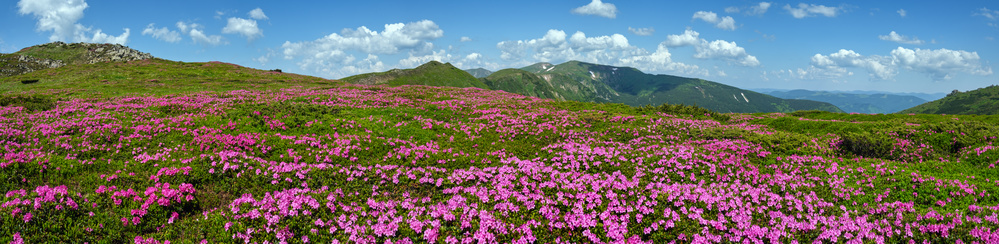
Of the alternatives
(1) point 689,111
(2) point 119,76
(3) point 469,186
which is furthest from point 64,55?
(1) point 689,111

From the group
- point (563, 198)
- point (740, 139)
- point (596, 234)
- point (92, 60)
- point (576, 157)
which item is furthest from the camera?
point (92, 60)

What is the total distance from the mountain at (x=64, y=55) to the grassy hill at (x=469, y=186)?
395 ft

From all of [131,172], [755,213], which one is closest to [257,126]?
[131,172]

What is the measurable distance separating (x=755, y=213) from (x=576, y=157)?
6141mm

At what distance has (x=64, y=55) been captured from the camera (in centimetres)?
10706

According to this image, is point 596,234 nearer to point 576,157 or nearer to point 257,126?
point 576,157

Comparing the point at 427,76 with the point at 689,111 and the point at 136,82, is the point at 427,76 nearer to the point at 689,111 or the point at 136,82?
the point at 136,82

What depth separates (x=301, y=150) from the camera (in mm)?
13922

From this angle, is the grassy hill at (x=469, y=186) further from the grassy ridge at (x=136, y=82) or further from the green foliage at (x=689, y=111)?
the grassy ridge at (x=136, y=82)

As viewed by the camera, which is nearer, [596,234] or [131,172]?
[596,234]

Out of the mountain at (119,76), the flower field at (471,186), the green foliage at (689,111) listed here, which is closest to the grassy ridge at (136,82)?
the mountain at (119,76)

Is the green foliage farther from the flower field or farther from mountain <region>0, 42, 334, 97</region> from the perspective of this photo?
mountain <region>0, 42, 334, 97</region>

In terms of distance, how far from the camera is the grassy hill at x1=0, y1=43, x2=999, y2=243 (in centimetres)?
766

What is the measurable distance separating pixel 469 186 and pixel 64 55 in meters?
162
